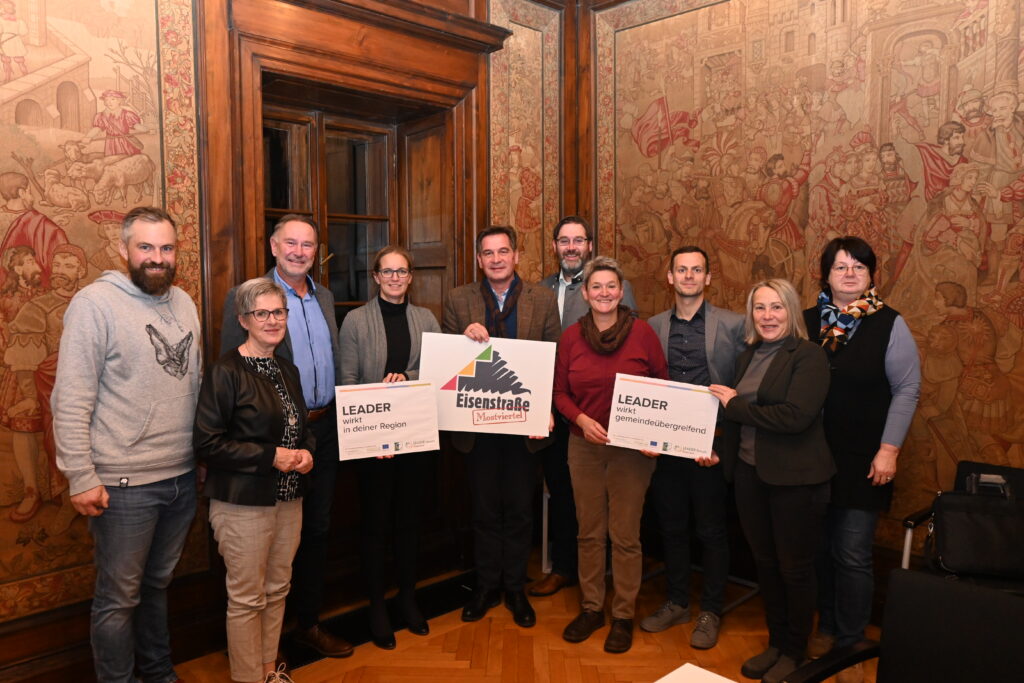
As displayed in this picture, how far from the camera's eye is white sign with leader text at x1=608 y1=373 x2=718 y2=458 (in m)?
3.00

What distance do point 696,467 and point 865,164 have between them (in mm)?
1643

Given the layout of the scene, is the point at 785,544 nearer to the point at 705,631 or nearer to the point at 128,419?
the point at 705,631

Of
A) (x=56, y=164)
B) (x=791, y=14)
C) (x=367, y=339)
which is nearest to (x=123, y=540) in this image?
(x=367, y=339)

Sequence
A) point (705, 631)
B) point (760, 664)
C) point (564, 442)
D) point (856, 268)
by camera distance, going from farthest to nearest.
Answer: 1. point (564, 442)
2. point (705, 631)
3. point (760, 664)
4. point (856, 268)

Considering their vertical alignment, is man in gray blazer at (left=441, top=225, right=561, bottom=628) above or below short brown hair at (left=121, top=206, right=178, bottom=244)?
below

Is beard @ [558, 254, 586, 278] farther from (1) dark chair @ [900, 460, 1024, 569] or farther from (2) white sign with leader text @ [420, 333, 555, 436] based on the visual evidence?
(1) dark chair @ [900, 460, 1024, 569]

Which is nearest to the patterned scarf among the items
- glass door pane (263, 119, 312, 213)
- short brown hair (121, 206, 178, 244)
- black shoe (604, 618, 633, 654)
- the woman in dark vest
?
the woman in dark vest

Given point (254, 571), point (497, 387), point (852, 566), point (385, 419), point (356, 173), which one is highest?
point (356, 173)

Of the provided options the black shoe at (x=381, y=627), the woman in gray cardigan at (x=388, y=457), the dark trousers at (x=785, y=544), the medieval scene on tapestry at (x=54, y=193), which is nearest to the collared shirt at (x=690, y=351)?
the dark trousers at (x=785, y=544)

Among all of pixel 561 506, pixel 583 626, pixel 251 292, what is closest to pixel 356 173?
pixel 251 292

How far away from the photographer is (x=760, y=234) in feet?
13.0

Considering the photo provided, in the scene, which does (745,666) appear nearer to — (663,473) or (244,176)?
(663,473)

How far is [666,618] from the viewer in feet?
11.3

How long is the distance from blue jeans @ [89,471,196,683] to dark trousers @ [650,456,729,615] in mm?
1924
